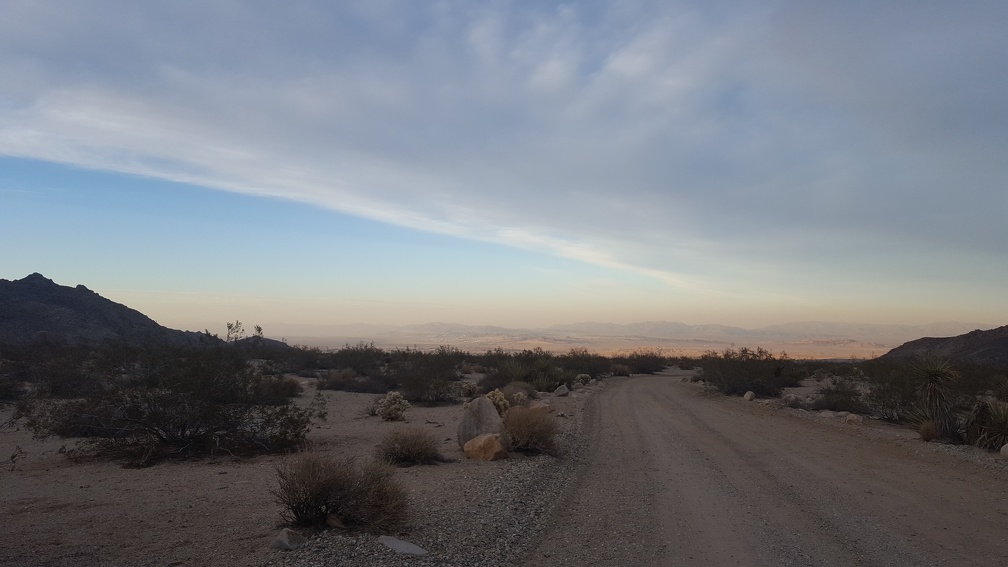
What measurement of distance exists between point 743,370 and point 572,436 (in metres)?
18.5

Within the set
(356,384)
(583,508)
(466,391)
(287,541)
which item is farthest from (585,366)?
(287,541)

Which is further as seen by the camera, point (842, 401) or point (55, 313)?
point (55, 313)

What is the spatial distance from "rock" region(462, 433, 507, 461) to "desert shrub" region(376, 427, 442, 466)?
0.80 m

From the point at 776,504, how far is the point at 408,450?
6982 millimetres

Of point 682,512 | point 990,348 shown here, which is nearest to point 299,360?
point 682,512

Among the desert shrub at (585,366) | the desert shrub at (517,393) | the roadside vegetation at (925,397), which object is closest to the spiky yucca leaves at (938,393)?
the roadside vegetation at (925,397)

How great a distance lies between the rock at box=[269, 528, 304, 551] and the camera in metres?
6.90

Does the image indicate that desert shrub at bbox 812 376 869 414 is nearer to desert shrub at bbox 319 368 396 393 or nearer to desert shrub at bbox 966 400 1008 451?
desert shrub at bbox 966 400 1008 451

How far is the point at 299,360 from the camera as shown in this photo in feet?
138

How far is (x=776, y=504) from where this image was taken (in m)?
9.82

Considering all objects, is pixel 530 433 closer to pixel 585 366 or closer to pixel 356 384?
pixel 356 384

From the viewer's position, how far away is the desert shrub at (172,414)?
1309 cm

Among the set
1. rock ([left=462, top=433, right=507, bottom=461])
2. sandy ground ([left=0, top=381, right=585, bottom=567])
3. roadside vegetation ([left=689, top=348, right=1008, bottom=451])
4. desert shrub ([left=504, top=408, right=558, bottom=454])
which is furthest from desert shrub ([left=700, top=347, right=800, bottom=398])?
rock ([left=462, top=433, right=507, bottom=461])

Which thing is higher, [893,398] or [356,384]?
[893,398]
